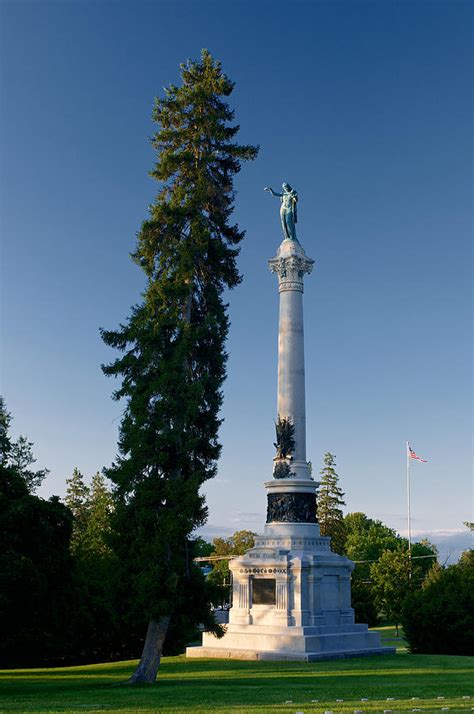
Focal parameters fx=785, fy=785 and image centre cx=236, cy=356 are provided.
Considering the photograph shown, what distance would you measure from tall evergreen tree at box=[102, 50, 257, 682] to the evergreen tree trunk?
3 cm

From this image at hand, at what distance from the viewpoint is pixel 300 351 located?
3869 centimetres

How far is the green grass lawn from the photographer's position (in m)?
16.2

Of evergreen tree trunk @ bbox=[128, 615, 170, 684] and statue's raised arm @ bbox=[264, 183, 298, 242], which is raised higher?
statue's raised arm @ bbox=[264, 183, 298, 242]

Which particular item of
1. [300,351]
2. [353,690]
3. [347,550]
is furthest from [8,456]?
[347,550]

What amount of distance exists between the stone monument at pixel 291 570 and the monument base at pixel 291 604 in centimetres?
4

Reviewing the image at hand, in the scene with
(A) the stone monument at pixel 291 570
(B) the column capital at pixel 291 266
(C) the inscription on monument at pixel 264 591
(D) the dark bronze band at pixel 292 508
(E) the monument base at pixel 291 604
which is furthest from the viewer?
(B) the column capital at pixel 291 266

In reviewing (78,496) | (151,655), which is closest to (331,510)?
(78,496)

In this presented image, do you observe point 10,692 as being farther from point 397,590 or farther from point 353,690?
point 397,590

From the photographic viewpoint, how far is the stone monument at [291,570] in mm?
32156

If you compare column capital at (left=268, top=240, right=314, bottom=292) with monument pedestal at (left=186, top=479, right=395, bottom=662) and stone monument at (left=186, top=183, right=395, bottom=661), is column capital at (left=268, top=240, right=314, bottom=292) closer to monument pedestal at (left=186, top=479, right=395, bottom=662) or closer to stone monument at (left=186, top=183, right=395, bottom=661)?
stone monument at (left=186, top=183, right=395, bottom=661)

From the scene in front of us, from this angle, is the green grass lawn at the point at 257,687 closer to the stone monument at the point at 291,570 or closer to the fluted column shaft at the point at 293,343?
the stone monument at the point at 291,570

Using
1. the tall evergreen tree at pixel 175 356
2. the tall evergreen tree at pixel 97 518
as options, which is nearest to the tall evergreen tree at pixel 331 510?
the tall evergreen tree at pixel 97 518


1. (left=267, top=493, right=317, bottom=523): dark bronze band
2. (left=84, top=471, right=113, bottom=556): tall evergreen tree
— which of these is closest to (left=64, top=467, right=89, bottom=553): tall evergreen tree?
(left=84, top=471, right=113, bottom=556): tall evergreen tree

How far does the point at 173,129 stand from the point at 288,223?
1455 cm
